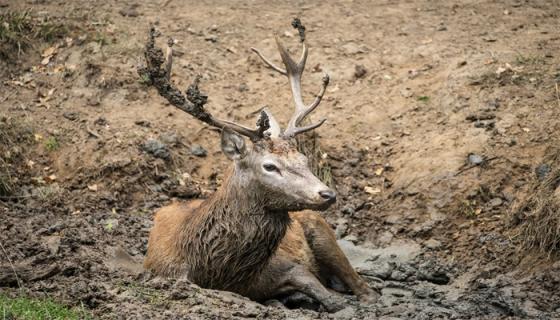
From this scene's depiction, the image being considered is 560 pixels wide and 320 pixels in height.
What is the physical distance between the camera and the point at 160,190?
10562 millimetres

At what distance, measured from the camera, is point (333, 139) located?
11.2m

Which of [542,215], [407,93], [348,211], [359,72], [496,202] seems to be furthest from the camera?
[359,72]

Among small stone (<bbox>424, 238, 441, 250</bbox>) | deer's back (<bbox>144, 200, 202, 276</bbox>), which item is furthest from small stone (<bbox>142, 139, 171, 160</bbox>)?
small stone (<bbox>424, 238, 441, 250</bbox>)

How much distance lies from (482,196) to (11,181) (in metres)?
5.01

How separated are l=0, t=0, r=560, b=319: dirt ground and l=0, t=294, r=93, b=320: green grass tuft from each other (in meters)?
0.19

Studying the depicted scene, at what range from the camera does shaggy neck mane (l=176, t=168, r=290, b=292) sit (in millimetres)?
7793

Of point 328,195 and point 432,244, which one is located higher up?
point 328,195

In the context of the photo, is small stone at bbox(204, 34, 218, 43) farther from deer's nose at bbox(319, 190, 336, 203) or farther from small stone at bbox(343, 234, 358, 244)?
deer's nose at bbox(319, 190, 336, 203)

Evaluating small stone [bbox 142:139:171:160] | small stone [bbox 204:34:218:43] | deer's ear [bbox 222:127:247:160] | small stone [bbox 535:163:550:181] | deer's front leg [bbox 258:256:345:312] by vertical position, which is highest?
deer's ear [bbox 222:127:247:160]

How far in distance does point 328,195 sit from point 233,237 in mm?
1021

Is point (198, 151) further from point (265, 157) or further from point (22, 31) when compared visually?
point (265, 157)

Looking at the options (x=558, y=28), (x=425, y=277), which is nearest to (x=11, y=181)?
(x=425, y=277)

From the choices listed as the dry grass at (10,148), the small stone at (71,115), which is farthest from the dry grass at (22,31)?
the dry grass at (10,148)

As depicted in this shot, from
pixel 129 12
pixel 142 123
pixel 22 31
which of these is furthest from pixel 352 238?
pixel 22 31
